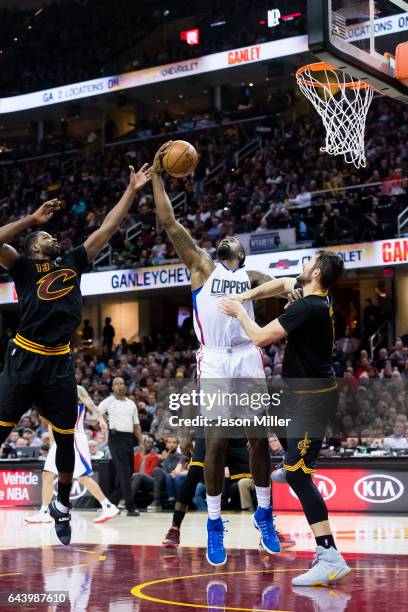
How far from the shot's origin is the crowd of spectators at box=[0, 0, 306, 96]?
3109 cm

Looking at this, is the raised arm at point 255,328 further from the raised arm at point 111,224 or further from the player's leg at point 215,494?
the player's leg at point 215,494

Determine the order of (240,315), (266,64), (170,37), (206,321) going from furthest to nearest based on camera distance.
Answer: (170,37), (266,64), (206,321), (240,315)

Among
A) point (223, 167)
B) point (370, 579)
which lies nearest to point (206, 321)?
point (370, 579)

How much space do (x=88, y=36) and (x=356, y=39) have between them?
2484 centimetres

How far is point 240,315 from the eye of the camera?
627 centimetres

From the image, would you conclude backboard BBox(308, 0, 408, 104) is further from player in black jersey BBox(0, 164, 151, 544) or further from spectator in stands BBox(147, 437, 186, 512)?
spectator in stands BBox(147, 437, 186, 512)

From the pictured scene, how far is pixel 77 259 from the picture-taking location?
6.74 metres

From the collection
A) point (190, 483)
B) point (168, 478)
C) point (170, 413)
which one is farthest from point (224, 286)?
point (170, 413)

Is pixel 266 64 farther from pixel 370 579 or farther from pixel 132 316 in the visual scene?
pixel 370 579

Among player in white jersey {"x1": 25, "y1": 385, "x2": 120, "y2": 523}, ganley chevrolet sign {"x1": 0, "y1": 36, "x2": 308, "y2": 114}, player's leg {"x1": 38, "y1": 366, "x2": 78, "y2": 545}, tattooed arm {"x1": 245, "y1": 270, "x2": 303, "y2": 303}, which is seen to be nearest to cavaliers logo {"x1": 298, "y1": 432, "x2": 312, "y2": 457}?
tattooed arm {"x1": 245, "y1": 270, "x2": 303, "y2": 303}

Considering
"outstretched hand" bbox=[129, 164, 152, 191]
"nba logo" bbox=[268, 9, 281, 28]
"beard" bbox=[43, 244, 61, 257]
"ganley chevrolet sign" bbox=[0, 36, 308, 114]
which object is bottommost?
"beard" bbox=[43, 244, 61, 257]

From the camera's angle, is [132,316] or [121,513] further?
[132,316]

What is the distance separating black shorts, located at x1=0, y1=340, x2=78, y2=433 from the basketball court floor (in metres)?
1.16

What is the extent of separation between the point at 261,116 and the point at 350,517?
1910 centimetres
